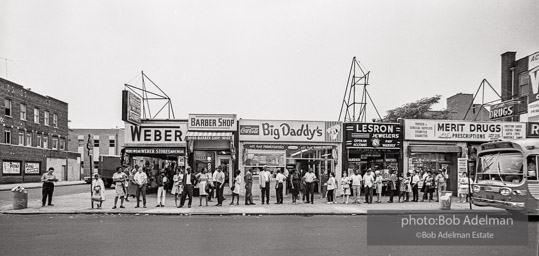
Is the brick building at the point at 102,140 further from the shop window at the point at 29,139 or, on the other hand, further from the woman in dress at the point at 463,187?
the woman in dress at the point at 463,187

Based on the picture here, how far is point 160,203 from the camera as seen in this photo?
2002 centimetres

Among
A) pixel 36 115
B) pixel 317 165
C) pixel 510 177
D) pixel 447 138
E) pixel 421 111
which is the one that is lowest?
pixel 317 165

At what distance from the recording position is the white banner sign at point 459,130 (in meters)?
26.0

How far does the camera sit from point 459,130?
26281mm

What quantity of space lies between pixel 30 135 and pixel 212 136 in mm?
27011

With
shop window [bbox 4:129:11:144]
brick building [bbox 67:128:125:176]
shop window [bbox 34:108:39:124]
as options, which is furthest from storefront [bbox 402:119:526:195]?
brick building [bbox 67:128:125:176]

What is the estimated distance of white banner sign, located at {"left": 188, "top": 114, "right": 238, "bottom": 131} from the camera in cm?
2477

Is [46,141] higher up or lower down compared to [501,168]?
higher up

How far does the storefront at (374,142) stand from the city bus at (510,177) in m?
9.28

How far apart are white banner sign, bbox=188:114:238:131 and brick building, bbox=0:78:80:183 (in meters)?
22.0

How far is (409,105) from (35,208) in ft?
140

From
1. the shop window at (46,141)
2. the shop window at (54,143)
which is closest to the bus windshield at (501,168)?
the shop window at (46,141)

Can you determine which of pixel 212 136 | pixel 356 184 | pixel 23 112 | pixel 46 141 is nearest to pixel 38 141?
pixel 46 141

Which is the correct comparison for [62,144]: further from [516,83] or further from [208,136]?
[516,83]
